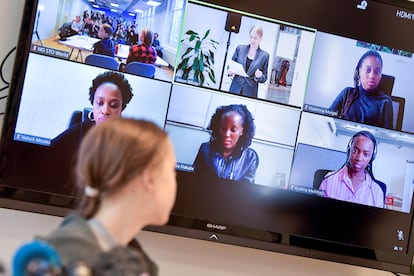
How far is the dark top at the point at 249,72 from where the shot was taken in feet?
6.00

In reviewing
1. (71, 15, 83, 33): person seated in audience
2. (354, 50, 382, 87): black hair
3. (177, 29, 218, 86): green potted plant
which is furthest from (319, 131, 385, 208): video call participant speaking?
(71, 15, 83, 33): person seated in audience

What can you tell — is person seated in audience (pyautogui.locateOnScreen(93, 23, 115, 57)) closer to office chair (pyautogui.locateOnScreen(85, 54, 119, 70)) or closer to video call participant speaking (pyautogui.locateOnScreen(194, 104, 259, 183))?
office chair (pyautogui.locateOnScreen(85, 54, 119, 70))

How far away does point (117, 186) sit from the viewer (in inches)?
41.1

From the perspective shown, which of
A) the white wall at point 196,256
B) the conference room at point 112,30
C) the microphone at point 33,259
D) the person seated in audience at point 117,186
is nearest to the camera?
the microphone at point 33,259

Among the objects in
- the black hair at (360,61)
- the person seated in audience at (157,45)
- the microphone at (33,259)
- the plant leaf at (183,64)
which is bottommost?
the microphone at (33,259)

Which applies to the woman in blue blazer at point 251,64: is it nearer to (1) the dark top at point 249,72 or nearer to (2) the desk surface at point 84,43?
(1) the dark top at point 249,72

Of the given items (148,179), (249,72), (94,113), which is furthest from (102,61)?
(148,179)

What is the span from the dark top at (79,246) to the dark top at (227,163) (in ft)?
2.54

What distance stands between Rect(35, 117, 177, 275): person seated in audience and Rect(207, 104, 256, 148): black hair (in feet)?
2.31

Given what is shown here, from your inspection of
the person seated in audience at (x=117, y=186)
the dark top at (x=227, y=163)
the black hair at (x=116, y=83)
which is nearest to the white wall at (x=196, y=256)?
the dark top at (x=227, y=163)

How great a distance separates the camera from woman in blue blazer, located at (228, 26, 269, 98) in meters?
1.83

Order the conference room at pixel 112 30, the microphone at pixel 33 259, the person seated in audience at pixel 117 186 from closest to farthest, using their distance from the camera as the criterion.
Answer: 1. the microphone at pixel 33 259
2. the person seated in audience at pixel 117 186
3. the conference room at pixel 112 30

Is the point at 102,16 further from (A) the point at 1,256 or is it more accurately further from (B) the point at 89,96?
(A) the point at 1,256

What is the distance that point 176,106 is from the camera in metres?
1.80
